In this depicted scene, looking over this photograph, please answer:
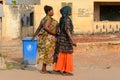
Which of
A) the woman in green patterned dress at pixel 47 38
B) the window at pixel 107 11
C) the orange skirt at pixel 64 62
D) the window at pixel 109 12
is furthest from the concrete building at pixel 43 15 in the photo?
the orange skirt at pixel 64 62

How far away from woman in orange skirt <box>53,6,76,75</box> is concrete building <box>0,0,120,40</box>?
16.2 m

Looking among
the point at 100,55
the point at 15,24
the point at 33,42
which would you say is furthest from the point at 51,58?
the point at 15,24

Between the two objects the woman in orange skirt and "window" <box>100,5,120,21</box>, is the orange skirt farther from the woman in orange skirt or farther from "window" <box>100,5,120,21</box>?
"window" <box>100,5,120,21</box>

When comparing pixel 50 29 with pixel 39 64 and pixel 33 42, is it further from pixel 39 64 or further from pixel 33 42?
pixel 39 64

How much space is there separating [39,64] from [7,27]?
13842 millimetres

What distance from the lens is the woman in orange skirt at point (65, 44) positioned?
35.2 ft

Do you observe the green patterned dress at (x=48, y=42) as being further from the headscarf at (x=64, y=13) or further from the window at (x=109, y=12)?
the window at (x=109, y=12)

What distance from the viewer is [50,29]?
1090 centimetres

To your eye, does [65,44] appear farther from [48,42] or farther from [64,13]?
[64,13]

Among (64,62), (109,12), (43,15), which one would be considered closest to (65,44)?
(64,62)

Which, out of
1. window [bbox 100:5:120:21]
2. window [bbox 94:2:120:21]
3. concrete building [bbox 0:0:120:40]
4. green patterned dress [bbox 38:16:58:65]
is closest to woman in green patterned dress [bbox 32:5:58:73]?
green patterned dress [bbox 38:16:58:65]

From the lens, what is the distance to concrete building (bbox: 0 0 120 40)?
2738 centimetres

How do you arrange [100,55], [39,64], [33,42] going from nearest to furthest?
[33,42] → [39,64] → [100,55]

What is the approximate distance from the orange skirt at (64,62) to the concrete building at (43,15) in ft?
53.2
